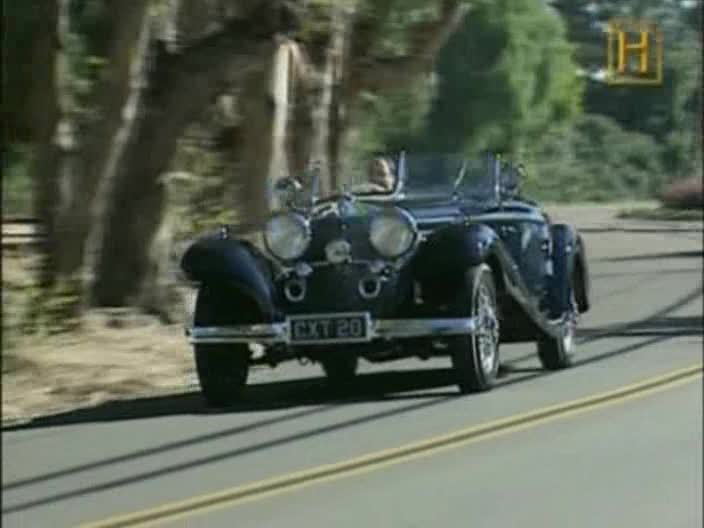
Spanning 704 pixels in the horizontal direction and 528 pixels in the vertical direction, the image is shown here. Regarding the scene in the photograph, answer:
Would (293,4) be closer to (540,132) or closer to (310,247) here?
(310,247)

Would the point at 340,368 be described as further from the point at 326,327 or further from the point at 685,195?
the point at 685,195

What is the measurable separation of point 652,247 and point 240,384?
2.37m

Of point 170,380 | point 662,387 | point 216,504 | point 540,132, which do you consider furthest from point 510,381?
point 662,387

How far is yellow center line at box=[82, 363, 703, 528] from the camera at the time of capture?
4.46 m

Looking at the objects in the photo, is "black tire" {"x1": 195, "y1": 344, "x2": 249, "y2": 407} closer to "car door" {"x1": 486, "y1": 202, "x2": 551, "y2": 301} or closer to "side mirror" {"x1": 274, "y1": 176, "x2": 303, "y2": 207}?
"side mirror" {"x1": 274, "y1": 176, "x2": 303, "y2": 207}

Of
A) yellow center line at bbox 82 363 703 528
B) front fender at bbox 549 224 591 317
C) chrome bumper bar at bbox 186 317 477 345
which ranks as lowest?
yellow center line at bbox 82 363 703 528

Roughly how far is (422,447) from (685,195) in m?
2.72

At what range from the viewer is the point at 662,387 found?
8.57 metres

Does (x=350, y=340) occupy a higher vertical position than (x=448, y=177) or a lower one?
lower

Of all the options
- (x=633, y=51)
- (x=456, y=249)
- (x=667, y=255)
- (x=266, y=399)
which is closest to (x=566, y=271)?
(x=456, y=249)

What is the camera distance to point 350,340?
107 inches

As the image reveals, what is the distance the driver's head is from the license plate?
0.82 feet

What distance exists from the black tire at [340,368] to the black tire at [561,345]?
0.32 metres

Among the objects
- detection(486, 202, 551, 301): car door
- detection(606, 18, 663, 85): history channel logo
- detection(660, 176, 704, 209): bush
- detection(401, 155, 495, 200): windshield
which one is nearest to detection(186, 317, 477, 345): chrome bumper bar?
detection(486, 202, 551, 301): car door
